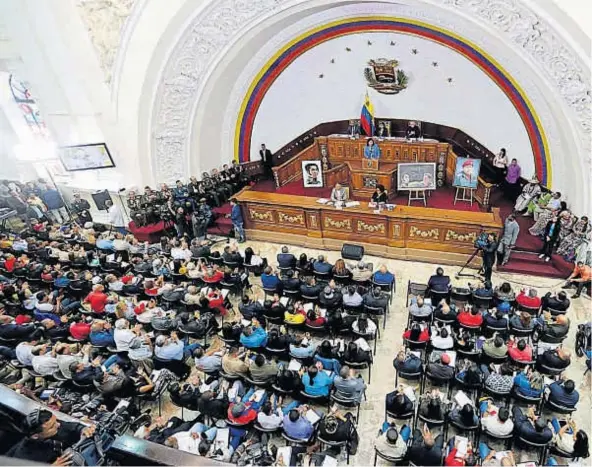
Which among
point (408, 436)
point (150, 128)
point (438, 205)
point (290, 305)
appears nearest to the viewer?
point (408, 436)

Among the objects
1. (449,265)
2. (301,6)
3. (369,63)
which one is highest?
(301,6)

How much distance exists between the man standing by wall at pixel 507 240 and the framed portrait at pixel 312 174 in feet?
15.8

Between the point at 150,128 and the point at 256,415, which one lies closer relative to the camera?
the point at 256,415

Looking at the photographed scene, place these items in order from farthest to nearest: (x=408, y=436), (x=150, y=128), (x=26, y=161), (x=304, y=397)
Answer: (x=26, y=161)
(x=150, y=128)
(x=304, y=397)
(x=408, y=436)

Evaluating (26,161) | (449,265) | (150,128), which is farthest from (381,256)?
(26,161)

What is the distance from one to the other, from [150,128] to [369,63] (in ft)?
19.0

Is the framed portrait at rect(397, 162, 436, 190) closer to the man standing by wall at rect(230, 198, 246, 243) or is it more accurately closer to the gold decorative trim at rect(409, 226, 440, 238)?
the gold decorative trim at rect(409, 226, 440, 238)

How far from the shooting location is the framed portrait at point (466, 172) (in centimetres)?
1105

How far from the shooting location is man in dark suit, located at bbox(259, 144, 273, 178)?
1423cm

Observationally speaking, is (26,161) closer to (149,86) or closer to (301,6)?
(149,86)

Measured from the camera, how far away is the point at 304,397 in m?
6.40

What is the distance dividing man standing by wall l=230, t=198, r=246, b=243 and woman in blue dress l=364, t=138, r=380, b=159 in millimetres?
3479

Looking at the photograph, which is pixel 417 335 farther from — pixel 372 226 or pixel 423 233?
pixel 372 226

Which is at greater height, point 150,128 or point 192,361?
point 150,128
